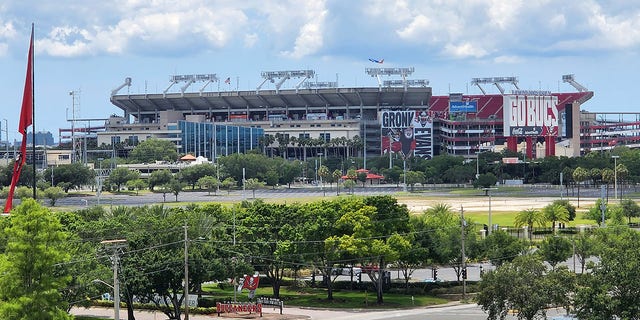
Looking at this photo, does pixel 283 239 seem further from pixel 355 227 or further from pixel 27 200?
pixel 27 200

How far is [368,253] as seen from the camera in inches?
3462

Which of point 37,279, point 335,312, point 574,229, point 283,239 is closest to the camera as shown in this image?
point 37,279

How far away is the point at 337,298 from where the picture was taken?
300ft

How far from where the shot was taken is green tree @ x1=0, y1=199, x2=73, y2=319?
57.7 m

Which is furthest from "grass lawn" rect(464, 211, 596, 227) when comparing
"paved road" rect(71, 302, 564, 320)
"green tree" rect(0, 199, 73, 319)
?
"green tree" rect(0, 199, 73, 319)

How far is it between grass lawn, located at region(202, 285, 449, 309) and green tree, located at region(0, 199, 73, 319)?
103 feet

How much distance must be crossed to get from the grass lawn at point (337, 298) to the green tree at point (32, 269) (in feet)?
103

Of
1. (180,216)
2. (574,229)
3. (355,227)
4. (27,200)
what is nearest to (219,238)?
(180,216)

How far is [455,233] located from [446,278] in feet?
26.0

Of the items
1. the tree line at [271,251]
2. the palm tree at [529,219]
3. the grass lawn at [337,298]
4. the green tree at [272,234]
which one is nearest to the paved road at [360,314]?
the grass lawn at [337,298]

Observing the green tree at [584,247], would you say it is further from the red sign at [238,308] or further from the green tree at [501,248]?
the red sign at [238,308]

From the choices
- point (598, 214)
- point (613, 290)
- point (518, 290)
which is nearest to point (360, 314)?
point (518, 290)

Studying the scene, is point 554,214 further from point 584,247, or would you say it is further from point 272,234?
point 272,234

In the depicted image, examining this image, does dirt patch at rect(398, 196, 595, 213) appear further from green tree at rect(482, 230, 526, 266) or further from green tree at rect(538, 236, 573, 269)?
green tree at rect(538, 236, 573, 269)
